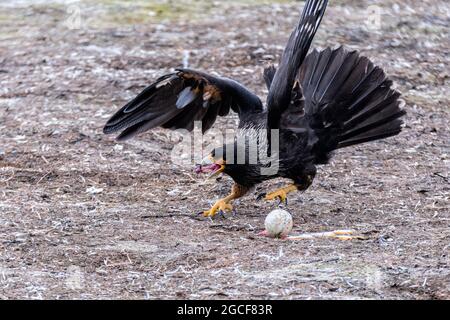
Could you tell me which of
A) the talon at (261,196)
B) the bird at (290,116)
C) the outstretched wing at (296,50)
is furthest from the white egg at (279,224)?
the talon at (261,196)

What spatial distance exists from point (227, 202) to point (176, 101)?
2.94 feet

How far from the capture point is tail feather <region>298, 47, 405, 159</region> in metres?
6.75

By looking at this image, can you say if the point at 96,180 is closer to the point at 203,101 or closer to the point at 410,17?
the point at 203,101

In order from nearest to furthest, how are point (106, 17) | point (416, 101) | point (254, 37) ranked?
point (416, 101) < point (254, 37) < point (106, 17)

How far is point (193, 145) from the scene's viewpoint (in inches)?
322

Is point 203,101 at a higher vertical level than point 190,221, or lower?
higher

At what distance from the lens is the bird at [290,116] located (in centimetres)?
658

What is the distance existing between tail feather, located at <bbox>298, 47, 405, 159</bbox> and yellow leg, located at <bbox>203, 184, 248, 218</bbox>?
2.16ft

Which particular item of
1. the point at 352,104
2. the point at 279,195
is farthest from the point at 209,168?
the point at 352,104

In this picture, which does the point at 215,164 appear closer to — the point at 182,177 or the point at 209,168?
the point at 209,168

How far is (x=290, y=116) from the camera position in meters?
6.66

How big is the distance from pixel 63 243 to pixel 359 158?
3.10 metres

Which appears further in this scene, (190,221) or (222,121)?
(222,121)
